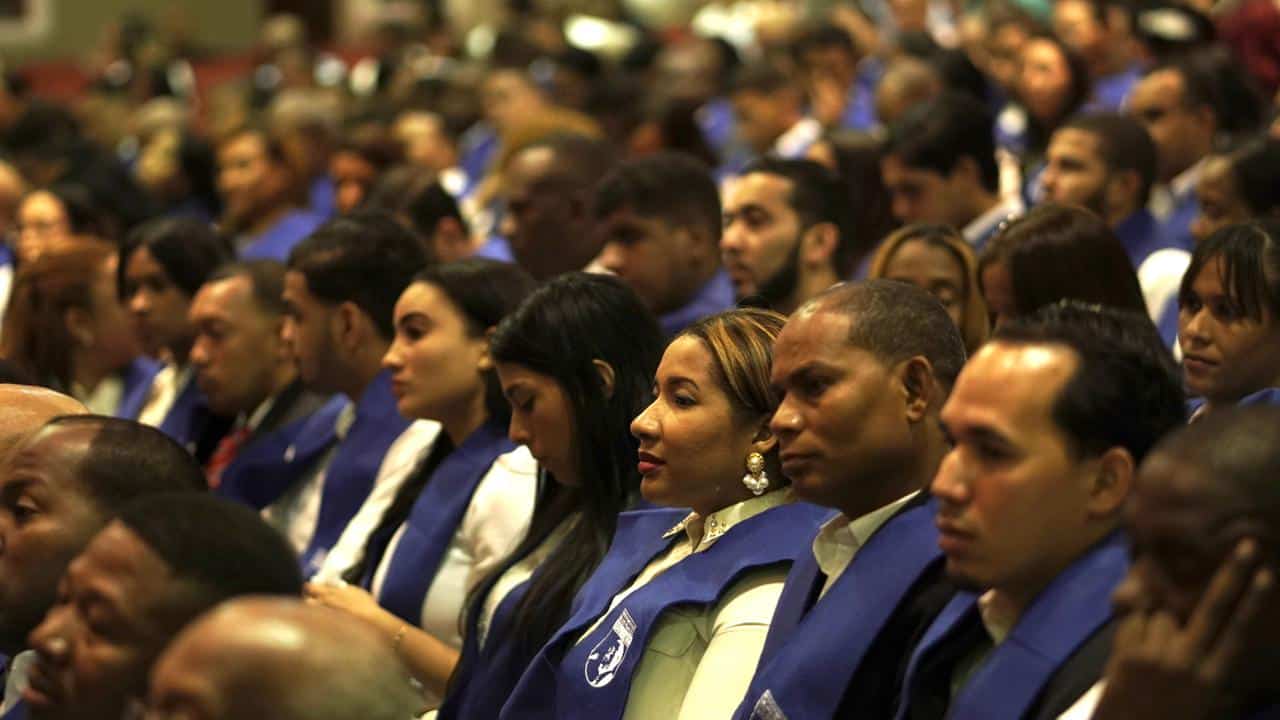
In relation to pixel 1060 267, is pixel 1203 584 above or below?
above

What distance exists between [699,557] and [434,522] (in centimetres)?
108

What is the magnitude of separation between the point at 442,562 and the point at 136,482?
111 centimetres

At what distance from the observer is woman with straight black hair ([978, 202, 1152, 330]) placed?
3.90 meters

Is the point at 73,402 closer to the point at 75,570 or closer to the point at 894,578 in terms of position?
the point at 75,570

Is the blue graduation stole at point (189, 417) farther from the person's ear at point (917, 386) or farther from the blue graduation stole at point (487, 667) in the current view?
the person's ear at point (917, 386)

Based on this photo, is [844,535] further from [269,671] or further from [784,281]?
[784,281]

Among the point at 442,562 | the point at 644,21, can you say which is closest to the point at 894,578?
the point at 442,562

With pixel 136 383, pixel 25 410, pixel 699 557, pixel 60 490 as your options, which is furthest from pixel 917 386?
pixel 136 383

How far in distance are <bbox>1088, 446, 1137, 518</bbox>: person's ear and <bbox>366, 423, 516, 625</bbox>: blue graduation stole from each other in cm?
189

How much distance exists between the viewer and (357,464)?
457cm

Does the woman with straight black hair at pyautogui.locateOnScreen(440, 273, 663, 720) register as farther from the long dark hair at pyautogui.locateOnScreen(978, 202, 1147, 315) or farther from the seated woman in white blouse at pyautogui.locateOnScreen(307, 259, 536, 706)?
the long dark hair at pyautogui.locateOnScreen(978, 202, 1147, 315)

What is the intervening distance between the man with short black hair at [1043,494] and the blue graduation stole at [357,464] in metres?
2.36

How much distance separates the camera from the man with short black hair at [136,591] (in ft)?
7.57

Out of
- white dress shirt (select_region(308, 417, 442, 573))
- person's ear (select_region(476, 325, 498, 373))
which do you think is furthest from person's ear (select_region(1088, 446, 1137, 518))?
white dress shirt (select_region(308, 417, 442, 573))
